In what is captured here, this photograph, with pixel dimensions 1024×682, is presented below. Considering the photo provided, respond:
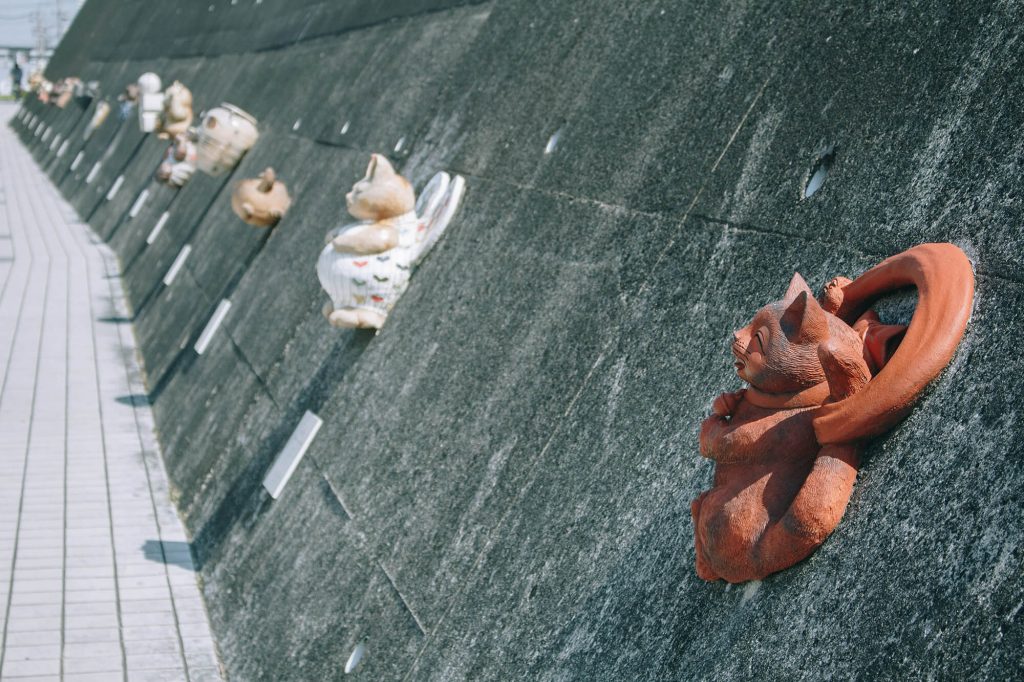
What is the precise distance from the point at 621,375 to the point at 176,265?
9.21 metres

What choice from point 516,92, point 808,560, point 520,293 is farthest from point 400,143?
point 808,560

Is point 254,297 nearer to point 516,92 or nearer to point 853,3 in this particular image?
point 516,92

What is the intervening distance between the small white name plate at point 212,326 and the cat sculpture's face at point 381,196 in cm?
326

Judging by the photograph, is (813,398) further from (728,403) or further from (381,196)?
(381,196)

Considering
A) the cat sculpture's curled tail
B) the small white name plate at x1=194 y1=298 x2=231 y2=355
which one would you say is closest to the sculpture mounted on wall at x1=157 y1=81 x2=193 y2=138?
the small white name plate at x1=194 y1=298 x2=231 y2=355

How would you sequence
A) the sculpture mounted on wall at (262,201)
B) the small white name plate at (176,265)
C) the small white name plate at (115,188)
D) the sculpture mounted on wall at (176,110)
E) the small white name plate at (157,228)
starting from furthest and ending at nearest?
the small white name plate at (115,188)
the sculpture mounted on wall at (176,110)
the small white name plate at (157,228)
the small white name plate at (176,265)
the sculpture mounted on wall at (262,201)

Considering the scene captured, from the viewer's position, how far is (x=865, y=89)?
360cm

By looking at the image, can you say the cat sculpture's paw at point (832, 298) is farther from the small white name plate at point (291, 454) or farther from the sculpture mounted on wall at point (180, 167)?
the sculpture mounted on wall at point (180, 167)

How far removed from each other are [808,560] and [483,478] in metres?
1.95

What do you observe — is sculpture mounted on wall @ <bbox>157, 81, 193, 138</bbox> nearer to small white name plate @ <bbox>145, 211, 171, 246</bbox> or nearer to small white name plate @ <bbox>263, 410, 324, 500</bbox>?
small white name plate @ <bbox>145, 211, 171, 246</bbox>

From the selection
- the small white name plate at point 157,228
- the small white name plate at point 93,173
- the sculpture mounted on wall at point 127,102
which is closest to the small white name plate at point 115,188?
the sculpture mounted on wall at point 127,102

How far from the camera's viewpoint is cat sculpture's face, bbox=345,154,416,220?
21.0 ft

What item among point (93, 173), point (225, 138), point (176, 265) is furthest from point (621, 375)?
point (93, 173)

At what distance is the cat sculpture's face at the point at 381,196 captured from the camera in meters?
6.39
